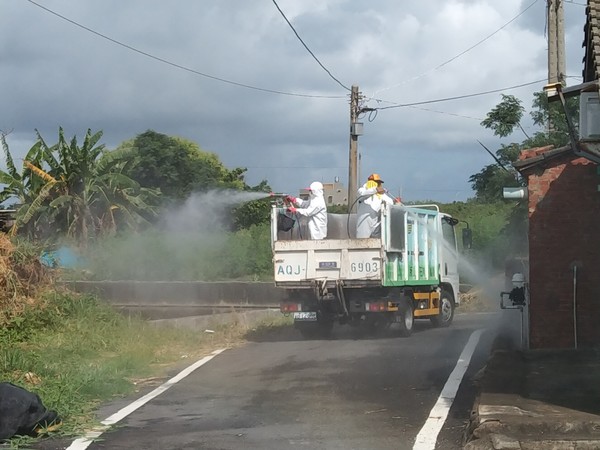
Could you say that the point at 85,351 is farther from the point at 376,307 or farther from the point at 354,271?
the point at 376,307

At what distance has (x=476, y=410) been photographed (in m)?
8.53

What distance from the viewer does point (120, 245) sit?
1260 inches

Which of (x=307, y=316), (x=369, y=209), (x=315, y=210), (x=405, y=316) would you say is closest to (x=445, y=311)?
(x=405, y=316)

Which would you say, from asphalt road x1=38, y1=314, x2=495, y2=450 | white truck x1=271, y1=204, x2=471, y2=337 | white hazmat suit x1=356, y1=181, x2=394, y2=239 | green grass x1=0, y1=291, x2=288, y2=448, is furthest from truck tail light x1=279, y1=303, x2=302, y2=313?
white hazmat suit x1=356, y1=181, x2=394, y2=239

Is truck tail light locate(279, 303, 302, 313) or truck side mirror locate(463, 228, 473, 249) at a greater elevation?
truck side mirror locate(463, 228, 473, 249)

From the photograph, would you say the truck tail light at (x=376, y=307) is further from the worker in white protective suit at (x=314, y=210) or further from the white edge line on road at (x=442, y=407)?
the white edge line on road at (x=442, y=407)

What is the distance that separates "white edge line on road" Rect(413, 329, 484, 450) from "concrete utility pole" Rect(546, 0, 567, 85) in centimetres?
938

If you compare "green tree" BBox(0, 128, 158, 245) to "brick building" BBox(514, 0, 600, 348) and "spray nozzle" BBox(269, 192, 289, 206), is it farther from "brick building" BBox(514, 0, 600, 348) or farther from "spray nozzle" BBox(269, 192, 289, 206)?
"brick building" BBox(514, 0, 600, 348)

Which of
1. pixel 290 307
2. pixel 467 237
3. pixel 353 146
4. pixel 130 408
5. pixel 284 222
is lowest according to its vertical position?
pixel 130 408

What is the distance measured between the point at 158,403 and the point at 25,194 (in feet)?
78.2

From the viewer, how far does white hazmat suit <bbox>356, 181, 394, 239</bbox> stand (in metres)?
17.1

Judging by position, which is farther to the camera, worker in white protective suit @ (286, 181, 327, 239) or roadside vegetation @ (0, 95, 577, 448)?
worker in white protective suit @ (286, 181, 327, 239)

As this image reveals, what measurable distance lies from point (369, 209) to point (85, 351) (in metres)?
5.85

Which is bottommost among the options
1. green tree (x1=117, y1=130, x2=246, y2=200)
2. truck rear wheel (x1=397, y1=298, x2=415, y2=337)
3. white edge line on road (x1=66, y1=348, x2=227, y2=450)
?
white edge line on road (x1=66, y1=348, x2=227, y2=450)
